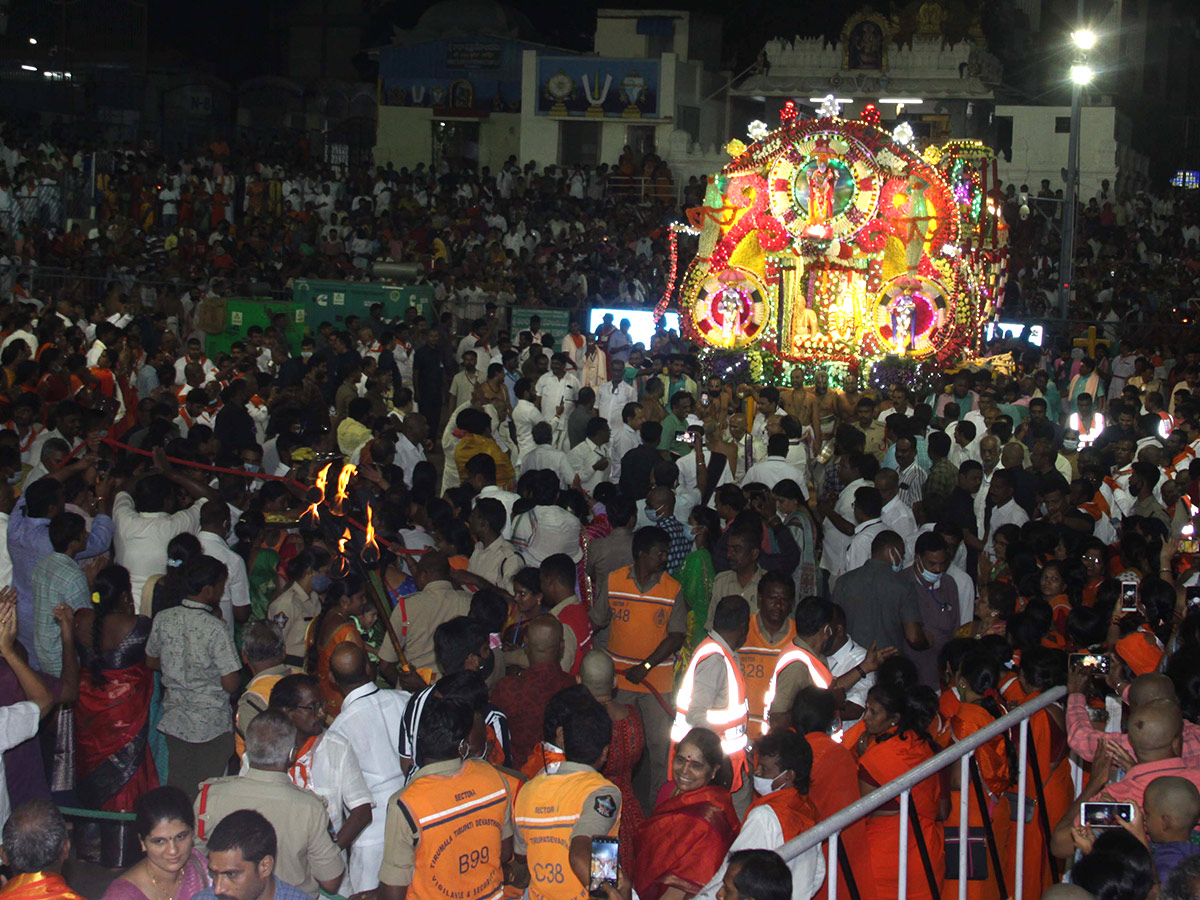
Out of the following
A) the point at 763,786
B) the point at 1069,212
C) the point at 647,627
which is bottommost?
the point at 763,786

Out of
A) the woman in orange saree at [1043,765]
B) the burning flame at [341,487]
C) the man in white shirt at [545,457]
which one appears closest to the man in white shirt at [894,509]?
the man in white shirt at [545,457]

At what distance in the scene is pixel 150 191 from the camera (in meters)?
24.8

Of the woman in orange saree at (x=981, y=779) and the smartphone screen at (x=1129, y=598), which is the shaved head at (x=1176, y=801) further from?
the smartphone screen at (x=1129, y=598)

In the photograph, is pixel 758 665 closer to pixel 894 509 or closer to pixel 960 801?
pixel 960 801

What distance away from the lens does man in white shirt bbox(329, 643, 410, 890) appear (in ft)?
17.1

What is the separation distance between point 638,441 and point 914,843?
666cm

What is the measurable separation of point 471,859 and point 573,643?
6.40ft

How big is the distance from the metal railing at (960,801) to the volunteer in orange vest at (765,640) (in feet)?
4.06

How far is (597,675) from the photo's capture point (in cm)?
549

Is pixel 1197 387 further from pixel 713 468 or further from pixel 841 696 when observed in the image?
pixel 841 696

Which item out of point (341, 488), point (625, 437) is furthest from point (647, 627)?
point (625, 437)

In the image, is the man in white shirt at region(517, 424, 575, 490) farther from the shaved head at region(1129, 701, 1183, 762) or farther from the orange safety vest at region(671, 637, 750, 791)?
the shaved head at region(1129, 701, 1183, 762)

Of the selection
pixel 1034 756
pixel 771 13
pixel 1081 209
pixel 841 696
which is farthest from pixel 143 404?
pixel 771 13

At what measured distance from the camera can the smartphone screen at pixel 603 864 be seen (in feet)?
12.0
